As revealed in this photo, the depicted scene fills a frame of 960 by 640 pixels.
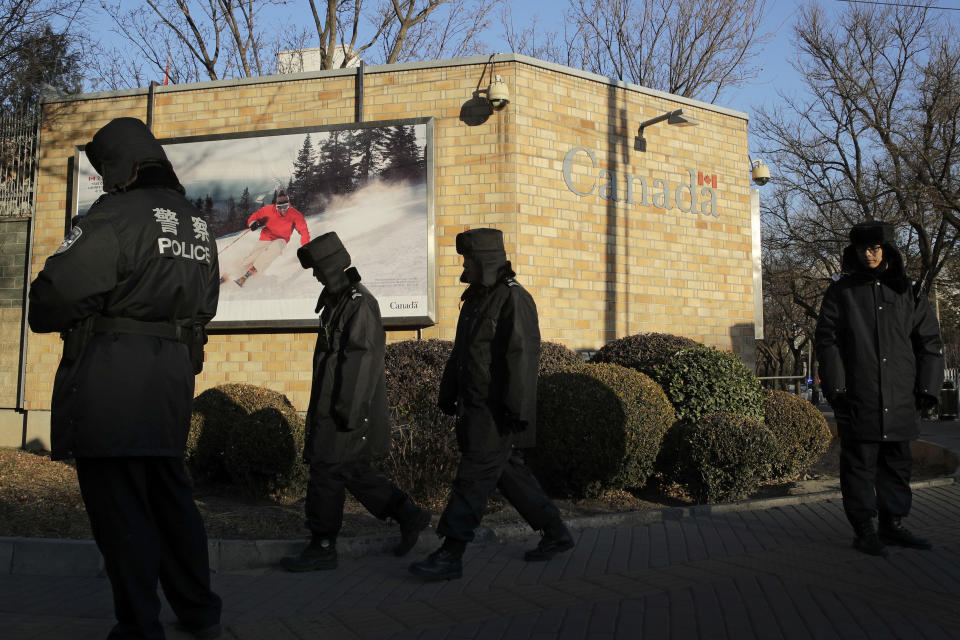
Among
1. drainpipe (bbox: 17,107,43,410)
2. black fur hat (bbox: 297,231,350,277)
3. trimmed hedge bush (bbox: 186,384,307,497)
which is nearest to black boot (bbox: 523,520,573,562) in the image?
black fur hat (bbox: 297,231,350,277)

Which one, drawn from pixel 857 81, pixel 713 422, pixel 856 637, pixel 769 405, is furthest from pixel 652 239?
pixel 857 81

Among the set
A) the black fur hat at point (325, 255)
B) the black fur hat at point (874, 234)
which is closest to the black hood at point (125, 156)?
the black fur hat at point (325, 255)

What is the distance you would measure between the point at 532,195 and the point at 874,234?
589cm

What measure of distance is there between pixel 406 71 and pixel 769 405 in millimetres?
6382

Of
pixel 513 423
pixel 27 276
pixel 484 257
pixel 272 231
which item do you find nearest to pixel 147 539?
pixel 513 423

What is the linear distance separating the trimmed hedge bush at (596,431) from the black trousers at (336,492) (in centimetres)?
220

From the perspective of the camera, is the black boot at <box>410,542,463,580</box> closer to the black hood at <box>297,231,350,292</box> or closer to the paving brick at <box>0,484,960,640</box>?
the paving brick at <box>0,484,960,640</box>

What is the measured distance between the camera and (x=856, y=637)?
3506 mm

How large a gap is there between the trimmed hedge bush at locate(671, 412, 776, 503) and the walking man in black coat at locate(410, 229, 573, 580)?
227 cm

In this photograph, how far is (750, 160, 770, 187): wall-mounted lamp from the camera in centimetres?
1289

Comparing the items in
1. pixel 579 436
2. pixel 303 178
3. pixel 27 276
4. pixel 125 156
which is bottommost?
pixel 579 436

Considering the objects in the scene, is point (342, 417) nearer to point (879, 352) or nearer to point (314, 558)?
point (314, 558)

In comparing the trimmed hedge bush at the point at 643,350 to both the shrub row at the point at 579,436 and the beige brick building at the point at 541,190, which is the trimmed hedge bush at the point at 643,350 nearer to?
the shrub row at the point at 579,436

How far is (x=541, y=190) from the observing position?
10789mm
